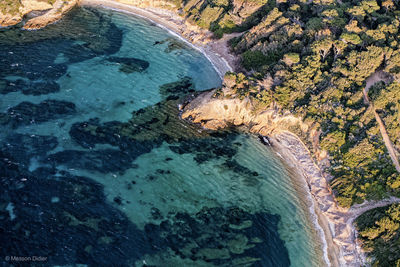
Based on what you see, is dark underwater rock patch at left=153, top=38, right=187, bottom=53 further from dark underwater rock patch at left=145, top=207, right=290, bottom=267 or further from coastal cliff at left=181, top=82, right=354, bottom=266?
dark underwater rock patch at left=145, top=207, right=290, bottom=267

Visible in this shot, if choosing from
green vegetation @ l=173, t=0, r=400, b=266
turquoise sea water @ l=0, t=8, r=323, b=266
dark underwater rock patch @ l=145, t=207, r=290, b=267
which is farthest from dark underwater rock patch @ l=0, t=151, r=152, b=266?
green vegetation @ l=173, t=0, r=400, b=266

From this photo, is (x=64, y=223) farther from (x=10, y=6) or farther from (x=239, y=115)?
(x=10, y=6)

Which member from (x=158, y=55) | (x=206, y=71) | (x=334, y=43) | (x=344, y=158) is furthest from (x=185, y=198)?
(x=334, y=43)

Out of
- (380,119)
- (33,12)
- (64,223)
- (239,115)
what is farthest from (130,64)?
(380,119)

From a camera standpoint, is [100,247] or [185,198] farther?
[185,198]

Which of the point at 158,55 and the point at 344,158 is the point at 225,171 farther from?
the point at 158,55

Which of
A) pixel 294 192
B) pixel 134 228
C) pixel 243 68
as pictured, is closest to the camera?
pixel 134 228

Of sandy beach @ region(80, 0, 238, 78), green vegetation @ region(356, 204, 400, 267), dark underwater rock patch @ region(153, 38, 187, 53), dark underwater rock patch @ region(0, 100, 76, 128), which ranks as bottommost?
dark underwater rock patch @ region(0, 100, 76, 128)
